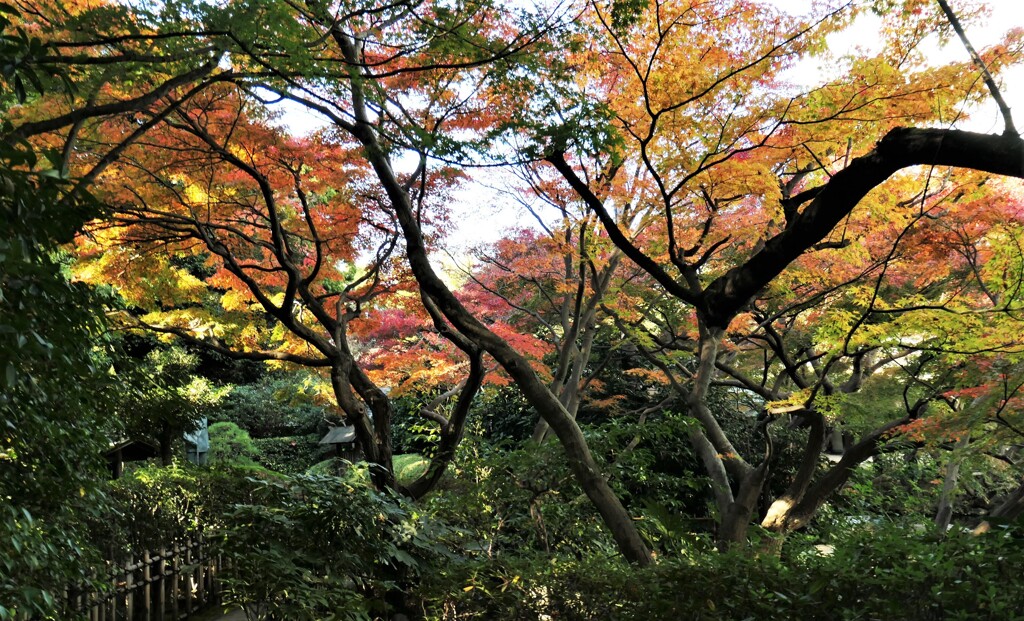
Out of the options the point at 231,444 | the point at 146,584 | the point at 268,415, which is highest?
the point at 268,415

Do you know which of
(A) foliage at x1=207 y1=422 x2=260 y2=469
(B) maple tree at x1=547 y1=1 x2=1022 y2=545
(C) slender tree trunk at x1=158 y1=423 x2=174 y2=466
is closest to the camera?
(B) maple tree at x1=547 y1=1 x2=1022 y2=545

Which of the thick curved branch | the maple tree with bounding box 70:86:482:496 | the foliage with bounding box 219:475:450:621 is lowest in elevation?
the foliage with bounding box 219:475:450:621

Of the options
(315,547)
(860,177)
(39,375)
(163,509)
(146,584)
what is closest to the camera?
(39,375)

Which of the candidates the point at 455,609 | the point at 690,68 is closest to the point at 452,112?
the point at 690,68

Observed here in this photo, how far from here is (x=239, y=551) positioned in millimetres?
2906

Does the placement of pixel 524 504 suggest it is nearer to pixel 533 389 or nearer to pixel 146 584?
pixel 533 389

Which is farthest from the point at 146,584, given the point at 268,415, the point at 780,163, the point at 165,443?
the point at 268,415

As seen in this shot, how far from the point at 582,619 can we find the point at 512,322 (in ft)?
31.7

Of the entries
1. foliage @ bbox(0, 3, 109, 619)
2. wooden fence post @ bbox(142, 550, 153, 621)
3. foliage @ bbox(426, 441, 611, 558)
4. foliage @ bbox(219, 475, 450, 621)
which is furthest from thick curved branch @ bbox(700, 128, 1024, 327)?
wooden fence post @ bbox(142, 550, 153, 621)

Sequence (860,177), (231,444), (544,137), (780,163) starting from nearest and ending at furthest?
(860,177), (544,137), (780,163), (231,444)

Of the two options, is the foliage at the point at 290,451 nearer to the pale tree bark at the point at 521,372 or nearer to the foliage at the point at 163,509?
the foliage at the point at 163,509

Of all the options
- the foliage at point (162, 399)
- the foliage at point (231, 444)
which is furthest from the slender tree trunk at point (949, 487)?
the foliage at point (231, 444)

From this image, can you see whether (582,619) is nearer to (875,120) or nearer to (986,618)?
(986,618)

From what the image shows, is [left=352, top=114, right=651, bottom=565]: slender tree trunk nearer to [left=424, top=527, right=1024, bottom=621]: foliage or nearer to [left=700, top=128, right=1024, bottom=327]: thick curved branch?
[left=424, top=527, right=1024, bottom=621]: foliage
